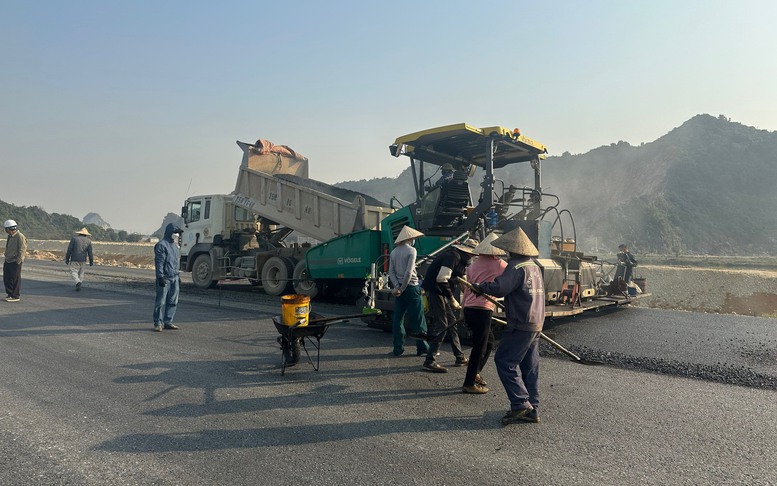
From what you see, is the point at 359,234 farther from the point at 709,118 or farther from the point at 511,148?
the point at 709,118

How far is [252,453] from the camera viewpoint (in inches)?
129

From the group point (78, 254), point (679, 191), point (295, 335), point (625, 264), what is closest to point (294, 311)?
point (295, 335)

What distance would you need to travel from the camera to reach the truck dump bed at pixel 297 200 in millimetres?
11405

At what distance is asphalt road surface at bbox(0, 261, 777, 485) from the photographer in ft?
10.1

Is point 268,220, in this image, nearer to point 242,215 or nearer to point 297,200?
point 242,215

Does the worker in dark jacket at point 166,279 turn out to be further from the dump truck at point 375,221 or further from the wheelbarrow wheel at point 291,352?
the wheelbarrow wheel at point 291,352

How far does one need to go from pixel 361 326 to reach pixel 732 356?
547cm

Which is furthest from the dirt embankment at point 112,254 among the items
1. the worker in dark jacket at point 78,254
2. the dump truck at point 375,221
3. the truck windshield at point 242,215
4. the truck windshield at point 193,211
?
the dump truck at point 375,221

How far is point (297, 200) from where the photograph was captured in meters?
12.5

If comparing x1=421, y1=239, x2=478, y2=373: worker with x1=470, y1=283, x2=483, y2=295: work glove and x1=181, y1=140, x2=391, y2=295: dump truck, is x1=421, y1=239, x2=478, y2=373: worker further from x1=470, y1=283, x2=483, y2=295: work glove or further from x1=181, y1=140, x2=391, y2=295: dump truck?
x1=181, y1=140, x2=391, y2=295: dump truck

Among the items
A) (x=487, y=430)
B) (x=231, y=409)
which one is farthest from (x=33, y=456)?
(x=487, y=430)

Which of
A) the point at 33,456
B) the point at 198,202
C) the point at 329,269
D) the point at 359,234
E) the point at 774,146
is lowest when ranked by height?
the point at 33,456

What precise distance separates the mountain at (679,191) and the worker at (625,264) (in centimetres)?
2700

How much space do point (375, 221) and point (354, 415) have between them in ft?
24.9
